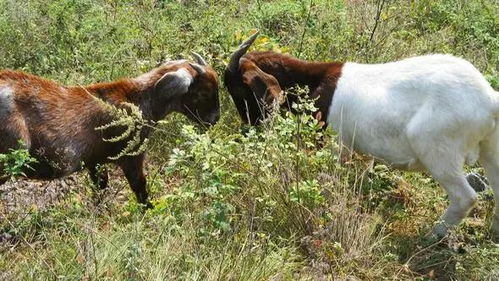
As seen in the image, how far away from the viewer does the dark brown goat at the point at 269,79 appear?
6.70 meters

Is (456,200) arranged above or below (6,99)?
below

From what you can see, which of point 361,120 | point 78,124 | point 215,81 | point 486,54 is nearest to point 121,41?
point 215,81

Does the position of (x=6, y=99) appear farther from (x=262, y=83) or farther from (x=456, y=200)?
(x=456, y=200)

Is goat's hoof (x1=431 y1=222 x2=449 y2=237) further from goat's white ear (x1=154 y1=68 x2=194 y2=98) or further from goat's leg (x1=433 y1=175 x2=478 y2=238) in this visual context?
goat's white ear (x1=154 y1=68 x2=194 y2=98)

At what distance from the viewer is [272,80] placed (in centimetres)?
694

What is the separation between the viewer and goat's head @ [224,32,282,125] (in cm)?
691

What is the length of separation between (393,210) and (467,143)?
839 mm

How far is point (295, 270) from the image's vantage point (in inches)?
214

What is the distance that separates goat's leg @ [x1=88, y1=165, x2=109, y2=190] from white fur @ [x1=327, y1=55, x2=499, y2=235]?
1884 mm

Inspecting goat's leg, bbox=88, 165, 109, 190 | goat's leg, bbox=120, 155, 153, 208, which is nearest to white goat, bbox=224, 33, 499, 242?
goat's leg, bbox=120, 155, 153, 208

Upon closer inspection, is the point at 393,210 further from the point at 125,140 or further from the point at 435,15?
the point at 435,15

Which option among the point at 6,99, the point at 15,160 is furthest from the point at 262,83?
the point at 15,160

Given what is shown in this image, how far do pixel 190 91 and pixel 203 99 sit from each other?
152mm

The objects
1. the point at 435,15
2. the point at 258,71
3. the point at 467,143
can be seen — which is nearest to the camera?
the point at 467,143
